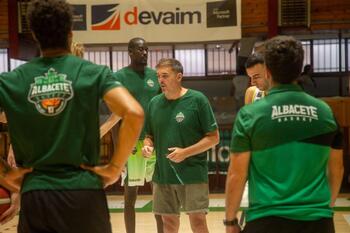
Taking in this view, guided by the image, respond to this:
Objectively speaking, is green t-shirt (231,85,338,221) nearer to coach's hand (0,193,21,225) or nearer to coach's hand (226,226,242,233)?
coach's hand (226,226,242,233)

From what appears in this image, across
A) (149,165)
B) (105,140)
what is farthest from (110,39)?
(149,165)

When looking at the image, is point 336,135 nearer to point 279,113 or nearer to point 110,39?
point 279,113

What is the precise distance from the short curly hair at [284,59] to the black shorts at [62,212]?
1.01m

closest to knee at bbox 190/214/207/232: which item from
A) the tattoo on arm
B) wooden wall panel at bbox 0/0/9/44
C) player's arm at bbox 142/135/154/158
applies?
player's arm at bbox 142/135/154/158

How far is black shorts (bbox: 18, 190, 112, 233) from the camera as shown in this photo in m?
2.40

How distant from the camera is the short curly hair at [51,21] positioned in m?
2.42

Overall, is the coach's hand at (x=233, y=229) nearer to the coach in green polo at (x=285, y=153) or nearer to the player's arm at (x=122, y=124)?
the coach in green polo at (x=285, y=153)

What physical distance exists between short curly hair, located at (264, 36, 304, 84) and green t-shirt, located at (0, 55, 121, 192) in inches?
29.7

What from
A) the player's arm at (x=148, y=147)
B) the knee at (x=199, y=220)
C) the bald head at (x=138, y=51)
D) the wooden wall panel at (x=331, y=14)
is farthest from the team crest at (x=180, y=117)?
the wooden wall panel at (x=331, y=14)

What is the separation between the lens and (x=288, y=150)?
2.58m

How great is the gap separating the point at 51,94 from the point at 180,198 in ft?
8.33

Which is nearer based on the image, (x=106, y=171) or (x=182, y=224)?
(x=106, y=171)

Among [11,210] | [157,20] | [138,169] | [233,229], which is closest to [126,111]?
[233,229]

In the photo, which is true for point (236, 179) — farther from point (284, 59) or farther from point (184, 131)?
point (184, 131)
